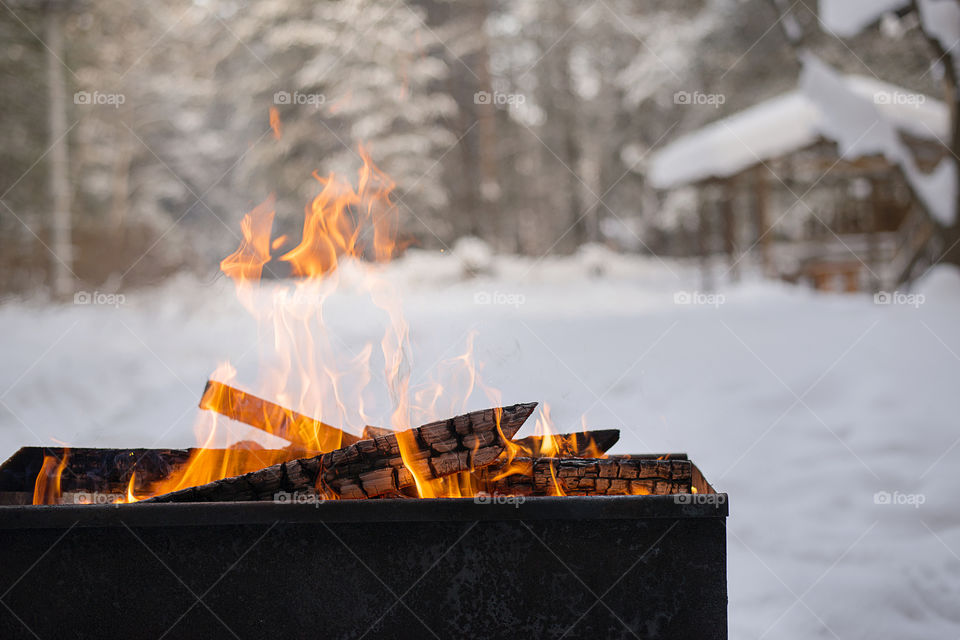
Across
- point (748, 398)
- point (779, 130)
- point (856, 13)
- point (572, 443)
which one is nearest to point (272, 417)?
point (572, 443)

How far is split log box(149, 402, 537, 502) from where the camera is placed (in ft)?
8.13

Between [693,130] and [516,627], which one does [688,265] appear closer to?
[693,130]

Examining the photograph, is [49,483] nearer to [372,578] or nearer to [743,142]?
[372,578]

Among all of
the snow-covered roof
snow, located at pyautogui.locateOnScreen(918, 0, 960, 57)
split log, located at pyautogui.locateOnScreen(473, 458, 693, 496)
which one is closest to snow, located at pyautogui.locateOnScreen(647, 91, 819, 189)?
the snow-covered roof

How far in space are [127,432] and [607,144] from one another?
1020 inches

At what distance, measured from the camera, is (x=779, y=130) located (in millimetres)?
13773

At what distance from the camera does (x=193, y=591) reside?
7.65 ft

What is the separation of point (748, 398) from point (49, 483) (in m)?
4.99

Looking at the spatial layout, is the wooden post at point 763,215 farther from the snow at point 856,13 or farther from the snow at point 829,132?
the snow at point 856,13

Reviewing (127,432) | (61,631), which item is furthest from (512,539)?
(127,432)

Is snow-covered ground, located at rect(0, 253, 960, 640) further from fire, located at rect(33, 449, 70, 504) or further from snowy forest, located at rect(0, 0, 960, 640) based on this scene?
fire, located at rect(33, 449, 70, 504)

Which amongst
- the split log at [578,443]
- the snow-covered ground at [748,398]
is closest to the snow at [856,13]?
the snow-covered ground at [748,398]

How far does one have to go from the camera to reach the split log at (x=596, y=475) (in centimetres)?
262

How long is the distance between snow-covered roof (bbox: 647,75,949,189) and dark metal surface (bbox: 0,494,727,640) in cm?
1012
